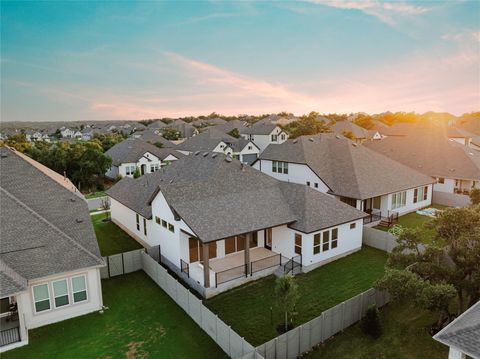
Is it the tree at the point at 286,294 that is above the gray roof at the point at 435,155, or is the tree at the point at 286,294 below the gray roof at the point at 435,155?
below

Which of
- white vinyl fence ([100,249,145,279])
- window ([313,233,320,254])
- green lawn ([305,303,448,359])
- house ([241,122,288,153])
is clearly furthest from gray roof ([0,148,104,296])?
house ([241,122,288,153])

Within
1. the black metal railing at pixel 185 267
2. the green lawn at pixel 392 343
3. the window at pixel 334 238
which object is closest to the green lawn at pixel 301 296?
the window at pixel 334 238

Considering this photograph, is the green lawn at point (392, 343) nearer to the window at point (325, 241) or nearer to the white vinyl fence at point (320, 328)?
the white vinyl fence at point (320, 328)

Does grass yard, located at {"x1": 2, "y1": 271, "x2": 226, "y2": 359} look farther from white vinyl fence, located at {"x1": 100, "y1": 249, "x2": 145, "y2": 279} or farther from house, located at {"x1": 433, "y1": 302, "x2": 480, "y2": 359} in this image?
house, located at {"x1": 433, "y1": 302, "x2": 480, "y2": 359}

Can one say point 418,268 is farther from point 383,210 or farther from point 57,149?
point 57,149

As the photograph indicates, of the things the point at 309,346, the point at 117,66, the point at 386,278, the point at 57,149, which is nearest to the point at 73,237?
the point at 309,346
